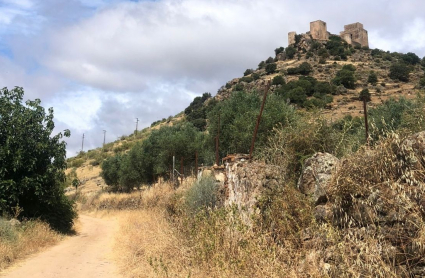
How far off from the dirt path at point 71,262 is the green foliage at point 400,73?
171ft

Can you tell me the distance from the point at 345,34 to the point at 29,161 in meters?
87.8

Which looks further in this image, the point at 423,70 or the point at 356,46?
the point at 356,46

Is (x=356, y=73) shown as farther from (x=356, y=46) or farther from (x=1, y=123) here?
(x=1, y=123)

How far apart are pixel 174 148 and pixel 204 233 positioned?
21176 mm

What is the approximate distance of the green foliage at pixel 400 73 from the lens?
2105 inches

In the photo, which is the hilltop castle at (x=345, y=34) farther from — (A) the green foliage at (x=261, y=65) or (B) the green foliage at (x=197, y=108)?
(B) the green foliage at (x=197, y=108)

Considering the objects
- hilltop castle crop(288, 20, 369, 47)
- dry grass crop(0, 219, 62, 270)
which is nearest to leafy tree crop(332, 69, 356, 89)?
hilltop castle crop(288, 20, 369, 47)

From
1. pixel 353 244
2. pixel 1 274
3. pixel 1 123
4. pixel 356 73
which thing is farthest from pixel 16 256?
pixel 356 73

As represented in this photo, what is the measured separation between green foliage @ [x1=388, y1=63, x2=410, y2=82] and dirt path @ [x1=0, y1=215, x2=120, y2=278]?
52.1 meters

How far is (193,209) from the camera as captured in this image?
10773 mm

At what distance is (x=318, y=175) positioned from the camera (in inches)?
246

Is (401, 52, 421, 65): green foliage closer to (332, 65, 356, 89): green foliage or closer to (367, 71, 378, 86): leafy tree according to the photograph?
(367, 71, 378, 86): leafy tree

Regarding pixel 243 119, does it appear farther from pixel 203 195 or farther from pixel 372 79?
pixel 372 79

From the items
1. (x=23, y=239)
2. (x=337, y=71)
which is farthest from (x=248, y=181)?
(x=337, y=71)
